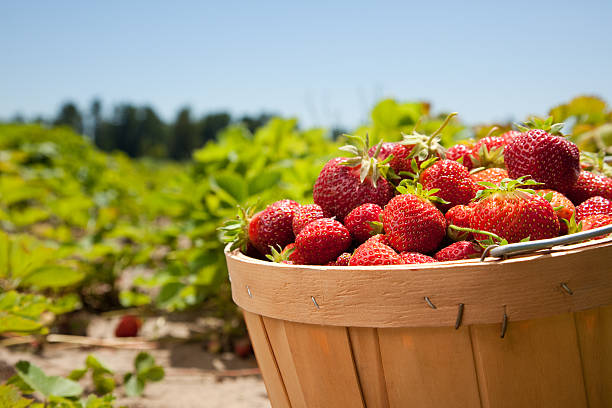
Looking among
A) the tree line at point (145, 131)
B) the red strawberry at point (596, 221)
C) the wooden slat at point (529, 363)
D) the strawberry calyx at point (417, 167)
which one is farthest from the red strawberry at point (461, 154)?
the tree line at point (145, 131)

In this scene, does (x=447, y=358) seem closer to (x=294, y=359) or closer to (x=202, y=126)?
(x=294, y=359)

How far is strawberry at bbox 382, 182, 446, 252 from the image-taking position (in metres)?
1.08

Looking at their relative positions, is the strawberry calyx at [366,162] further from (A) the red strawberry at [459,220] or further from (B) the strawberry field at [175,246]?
(A) the red strawberry at [459,220]

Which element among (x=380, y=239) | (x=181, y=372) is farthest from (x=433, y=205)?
(x=181, y=372)

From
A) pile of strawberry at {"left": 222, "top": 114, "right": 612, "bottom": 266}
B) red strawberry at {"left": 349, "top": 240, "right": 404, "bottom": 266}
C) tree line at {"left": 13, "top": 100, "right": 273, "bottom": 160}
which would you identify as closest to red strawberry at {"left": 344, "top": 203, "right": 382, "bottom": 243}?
pile of strawberry at {"left": 222, "top": 114, "right": 612, "bottom": 266}

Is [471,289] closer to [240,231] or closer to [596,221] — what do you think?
[596,221]

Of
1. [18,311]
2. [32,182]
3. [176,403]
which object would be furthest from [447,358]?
[32,182]

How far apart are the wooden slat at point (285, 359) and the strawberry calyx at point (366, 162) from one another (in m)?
0.41

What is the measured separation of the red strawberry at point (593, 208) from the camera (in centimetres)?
114

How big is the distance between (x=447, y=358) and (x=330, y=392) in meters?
0.27

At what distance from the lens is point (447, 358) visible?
3.08 ft

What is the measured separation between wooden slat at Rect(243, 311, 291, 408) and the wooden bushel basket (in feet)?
0.45

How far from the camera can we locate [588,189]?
4.23 feet

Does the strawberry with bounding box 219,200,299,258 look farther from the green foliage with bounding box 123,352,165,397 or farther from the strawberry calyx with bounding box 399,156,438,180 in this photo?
the green foliage with bounding box 123,352,165,397
